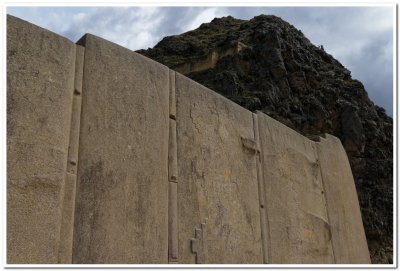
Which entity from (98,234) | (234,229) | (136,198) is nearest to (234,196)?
(234,229)

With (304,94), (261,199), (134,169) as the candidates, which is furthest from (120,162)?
(304,94)

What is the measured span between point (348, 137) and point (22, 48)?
28157 millimetres

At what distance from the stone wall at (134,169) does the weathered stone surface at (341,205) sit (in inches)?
17.8

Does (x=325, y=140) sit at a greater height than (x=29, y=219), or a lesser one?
greater

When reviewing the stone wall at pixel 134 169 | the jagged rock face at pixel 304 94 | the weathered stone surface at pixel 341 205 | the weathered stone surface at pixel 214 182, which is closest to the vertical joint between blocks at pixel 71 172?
the stone wall at pixel 134 169

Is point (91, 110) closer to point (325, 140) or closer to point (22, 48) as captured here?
point (22, 48)

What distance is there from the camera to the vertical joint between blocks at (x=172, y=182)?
10.2 ft

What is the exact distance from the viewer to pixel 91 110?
2828 millimetres

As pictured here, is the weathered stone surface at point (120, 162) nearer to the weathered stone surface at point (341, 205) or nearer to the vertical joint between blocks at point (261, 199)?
the vertical joint between blocks at point (261, 199)

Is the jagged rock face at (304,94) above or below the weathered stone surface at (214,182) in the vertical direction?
above

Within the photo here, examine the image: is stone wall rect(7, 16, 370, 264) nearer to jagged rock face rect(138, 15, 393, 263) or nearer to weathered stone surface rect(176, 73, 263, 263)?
weathered stone surface rect(176, 73, 263, 263)

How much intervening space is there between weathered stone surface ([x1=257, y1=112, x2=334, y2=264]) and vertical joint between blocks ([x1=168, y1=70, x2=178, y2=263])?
3.95 ft

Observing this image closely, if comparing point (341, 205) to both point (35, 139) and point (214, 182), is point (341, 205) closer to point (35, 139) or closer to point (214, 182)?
point (214, 182)

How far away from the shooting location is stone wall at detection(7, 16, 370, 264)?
7.85 ft
